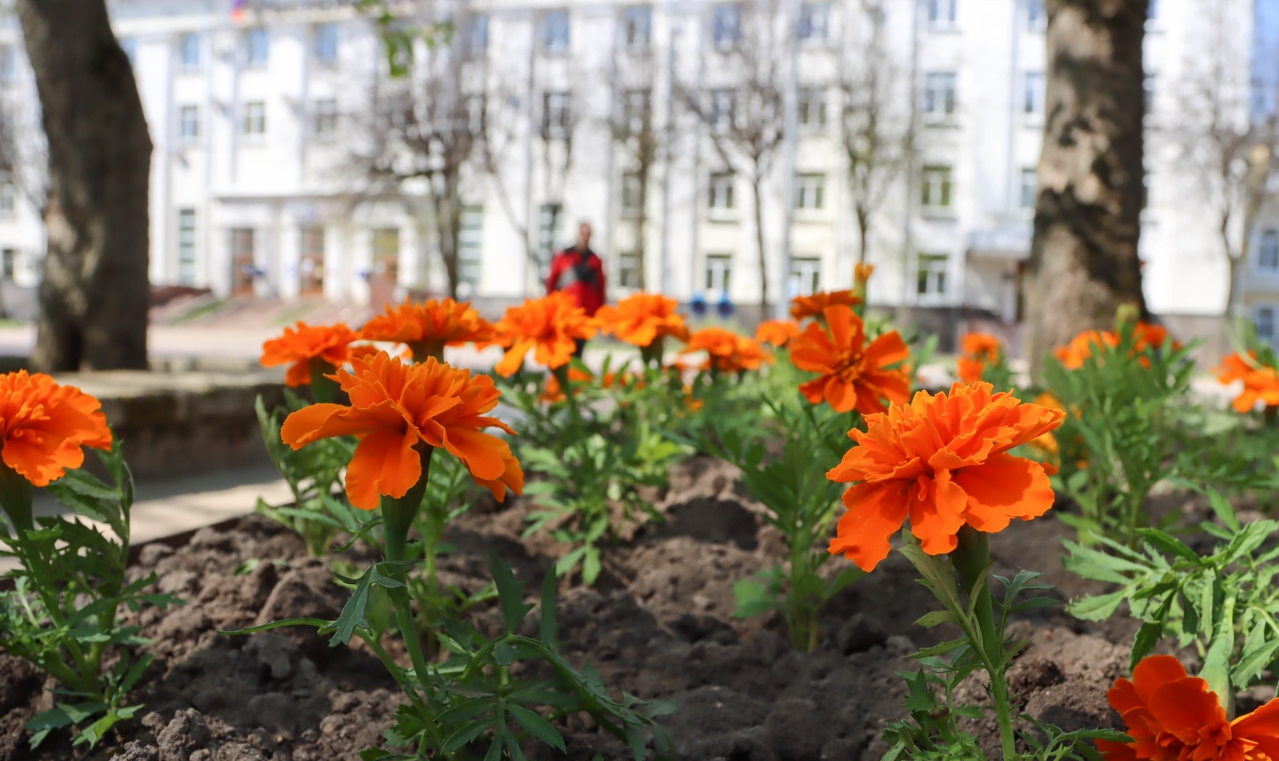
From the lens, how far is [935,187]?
30.5 metres

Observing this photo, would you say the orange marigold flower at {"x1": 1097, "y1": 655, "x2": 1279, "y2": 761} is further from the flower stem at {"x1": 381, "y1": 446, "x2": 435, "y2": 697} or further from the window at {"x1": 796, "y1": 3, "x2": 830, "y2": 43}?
the window at {"x1": 796, "y1": 3, "x2": 830, "y2": 43}

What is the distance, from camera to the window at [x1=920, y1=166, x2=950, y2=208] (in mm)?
30406

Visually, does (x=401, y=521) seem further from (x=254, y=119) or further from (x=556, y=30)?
(x=254, y=119)

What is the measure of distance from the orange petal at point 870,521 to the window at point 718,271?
30.7m

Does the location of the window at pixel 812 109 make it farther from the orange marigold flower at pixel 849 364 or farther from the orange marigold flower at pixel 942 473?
the orange marigold flower at pixel 942 473

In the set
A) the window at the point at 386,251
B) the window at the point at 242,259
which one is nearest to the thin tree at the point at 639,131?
the window at the point at 386,251

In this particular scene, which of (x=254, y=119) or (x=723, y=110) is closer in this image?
(x=723, y=110)

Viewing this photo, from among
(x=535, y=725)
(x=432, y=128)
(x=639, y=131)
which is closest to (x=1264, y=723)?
(x=535, y=725)

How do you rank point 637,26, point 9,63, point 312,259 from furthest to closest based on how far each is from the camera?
point 9,63 → point 312,259 → point 637,26

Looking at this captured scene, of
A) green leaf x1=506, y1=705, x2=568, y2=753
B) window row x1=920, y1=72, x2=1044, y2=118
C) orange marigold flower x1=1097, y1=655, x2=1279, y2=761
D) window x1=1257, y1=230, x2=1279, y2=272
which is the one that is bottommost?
green leaf x1=506, y1=705, x2=568, y2=753

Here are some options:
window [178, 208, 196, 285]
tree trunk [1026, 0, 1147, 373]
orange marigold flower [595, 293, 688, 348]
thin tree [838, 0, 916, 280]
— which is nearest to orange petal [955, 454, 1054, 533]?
orange marigold flower [595, 293, 688, 348]

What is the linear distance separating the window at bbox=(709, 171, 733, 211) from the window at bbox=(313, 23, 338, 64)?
14.1m

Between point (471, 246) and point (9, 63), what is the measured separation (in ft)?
69.4

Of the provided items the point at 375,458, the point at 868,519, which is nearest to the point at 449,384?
the point at 375,458
